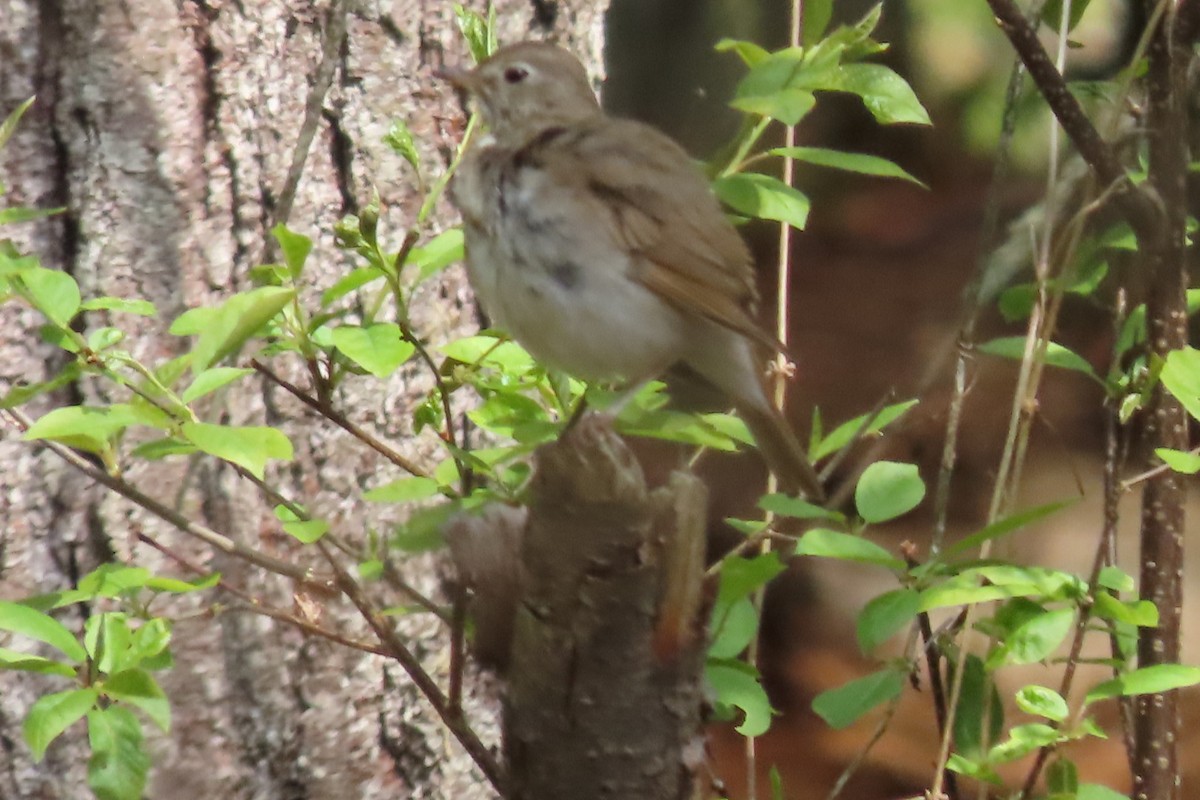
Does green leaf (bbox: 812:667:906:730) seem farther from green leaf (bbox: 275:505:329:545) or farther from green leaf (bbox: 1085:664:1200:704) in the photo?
green leaf (bbox: 275:505:329:545)

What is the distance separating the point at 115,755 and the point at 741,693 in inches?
21.3

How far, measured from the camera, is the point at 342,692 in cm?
178

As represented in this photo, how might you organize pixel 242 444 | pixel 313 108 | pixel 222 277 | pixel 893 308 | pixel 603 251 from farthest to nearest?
pixel 893 308 → pixel 222 277 → pixel 313 108 → pixel 603 251 → pixel 242 444

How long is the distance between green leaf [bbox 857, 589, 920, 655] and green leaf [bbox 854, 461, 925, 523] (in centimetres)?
8

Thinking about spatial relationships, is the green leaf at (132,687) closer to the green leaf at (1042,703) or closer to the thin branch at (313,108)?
the thin branch at (313,108)

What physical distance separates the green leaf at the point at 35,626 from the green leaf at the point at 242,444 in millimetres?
215

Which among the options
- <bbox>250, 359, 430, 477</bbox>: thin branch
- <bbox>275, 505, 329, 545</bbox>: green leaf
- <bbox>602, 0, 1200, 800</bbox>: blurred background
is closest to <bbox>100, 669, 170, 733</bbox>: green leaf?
<bbox>275, 505, 329, 545</bbox>: green leaf

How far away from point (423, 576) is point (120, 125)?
0.67 meters

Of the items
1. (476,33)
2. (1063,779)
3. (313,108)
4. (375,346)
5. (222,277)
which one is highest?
(476,33)

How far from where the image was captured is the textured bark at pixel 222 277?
1.68 meters

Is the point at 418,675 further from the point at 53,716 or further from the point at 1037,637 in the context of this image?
the point at 1037,637

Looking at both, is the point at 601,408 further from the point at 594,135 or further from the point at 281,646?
the point at 281,646

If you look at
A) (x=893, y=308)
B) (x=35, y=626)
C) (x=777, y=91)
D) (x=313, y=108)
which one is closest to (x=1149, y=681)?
(x=777, y=91)

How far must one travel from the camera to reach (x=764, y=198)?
4.23 feet
